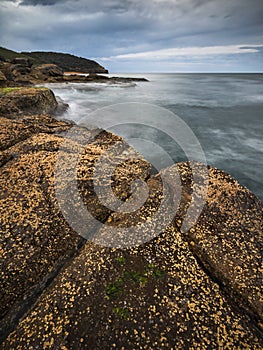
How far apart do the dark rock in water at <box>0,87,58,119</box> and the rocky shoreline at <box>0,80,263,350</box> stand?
485 cm

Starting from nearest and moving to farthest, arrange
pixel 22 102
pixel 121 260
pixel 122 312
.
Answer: pixel 122 312 → pixel 121 260 → pixel 22 102

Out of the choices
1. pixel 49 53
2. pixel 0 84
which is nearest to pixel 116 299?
pixel 0 84

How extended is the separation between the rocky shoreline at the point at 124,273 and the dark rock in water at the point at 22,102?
4.85 m

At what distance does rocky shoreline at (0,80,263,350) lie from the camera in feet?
6.43

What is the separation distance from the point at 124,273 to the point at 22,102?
908 centimetres

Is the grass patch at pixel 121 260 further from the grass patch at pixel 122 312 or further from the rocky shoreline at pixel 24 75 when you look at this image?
the rocky shoreline at pixel 24 75

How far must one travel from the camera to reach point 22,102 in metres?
9.04

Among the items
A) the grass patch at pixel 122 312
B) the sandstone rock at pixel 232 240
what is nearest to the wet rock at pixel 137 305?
the grass patch at pixel 122 312

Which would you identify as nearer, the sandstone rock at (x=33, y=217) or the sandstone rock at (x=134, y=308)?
the sandstone rock at (x=134, y=308)

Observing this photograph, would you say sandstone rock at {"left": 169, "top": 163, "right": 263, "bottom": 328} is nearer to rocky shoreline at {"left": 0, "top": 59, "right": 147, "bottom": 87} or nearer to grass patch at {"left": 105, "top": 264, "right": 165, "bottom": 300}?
grass patch at {"left": 105, "top": 264, "right": 165, "bottom": 300}

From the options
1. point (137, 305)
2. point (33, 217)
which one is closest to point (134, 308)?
point (137, 305)

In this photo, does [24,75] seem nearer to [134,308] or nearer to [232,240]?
[232,240]

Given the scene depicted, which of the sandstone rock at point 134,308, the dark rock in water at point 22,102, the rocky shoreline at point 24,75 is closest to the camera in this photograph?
the sandstone rock at point 134,308

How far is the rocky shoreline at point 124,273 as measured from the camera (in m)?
1.96
